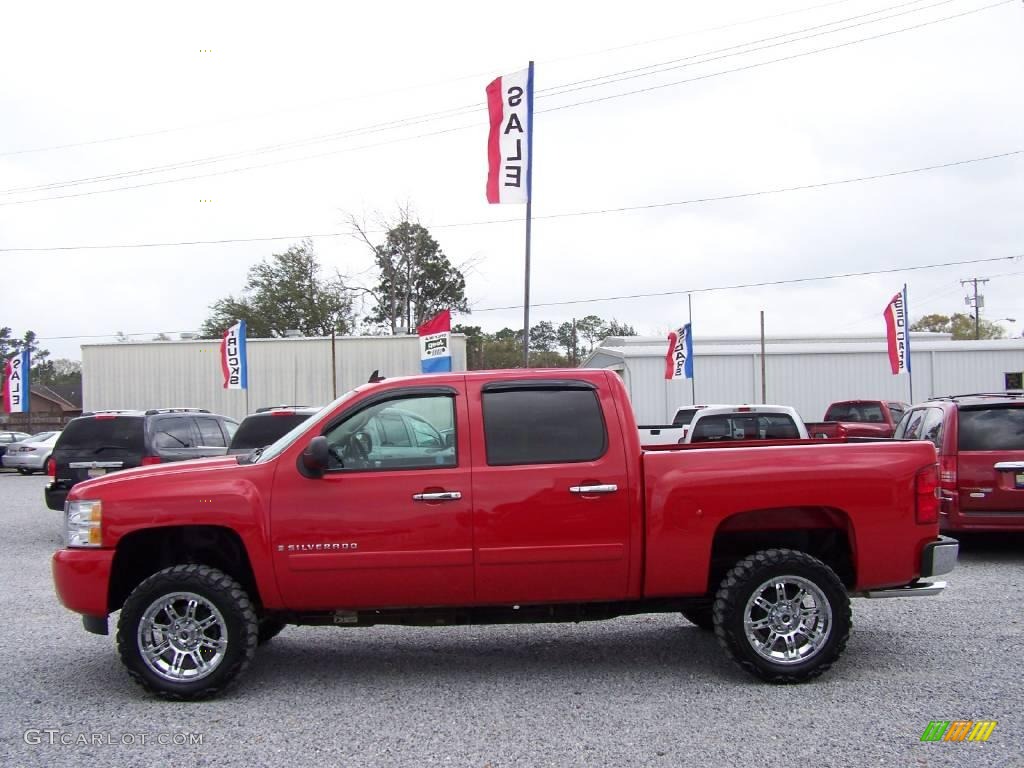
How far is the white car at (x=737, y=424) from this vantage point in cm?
1153

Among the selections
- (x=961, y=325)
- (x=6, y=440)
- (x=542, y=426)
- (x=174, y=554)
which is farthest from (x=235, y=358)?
(x=961, y=325)

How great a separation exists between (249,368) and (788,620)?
105 ft

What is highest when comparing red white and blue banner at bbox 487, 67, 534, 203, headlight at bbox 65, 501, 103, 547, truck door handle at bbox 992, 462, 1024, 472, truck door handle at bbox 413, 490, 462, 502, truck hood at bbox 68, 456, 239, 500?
red white and blue banner at bbox 487, 67, 534, 203

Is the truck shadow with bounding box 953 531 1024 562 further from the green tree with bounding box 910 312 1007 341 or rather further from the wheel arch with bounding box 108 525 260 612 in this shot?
the green tree with bounding box 910 312 1007 341

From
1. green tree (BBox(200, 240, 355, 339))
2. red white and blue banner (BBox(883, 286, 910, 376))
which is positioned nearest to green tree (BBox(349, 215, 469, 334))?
green tree (BBox(200, 240, 355, 339))

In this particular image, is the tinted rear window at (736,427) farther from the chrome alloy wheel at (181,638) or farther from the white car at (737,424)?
the chrome alloy wheel at (181,638)

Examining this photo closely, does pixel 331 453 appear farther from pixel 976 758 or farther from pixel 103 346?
pixel 103 346

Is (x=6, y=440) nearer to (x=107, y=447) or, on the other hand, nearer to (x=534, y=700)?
(x=107, y=447)

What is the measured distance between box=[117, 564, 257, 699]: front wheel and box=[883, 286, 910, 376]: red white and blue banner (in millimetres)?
24334

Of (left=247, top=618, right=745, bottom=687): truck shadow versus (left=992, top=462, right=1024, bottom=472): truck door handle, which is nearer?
(left=247, top=618, right=745, bottom=687): truck shadow

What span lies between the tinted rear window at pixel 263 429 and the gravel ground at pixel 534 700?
173 inches

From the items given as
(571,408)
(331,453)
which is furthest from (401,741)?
(571,408)

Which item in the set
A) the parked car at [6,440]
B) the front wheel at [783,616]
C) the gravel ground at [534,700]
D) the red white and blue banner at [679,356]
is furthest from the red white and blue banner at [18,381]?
the front wheel at [783,616]

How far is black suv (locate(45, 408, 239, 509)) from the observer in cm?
1216
